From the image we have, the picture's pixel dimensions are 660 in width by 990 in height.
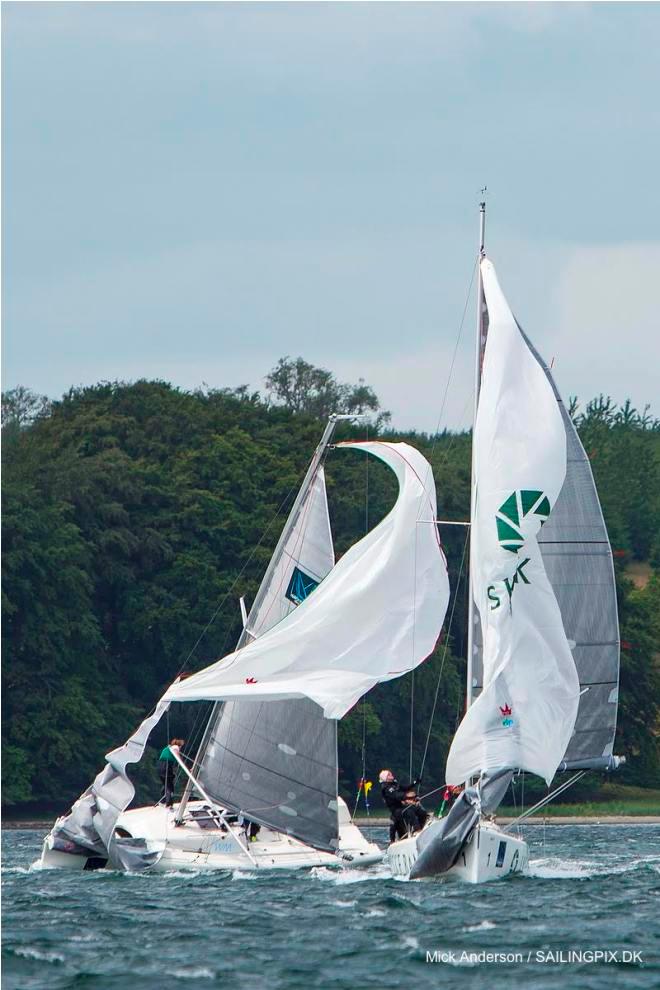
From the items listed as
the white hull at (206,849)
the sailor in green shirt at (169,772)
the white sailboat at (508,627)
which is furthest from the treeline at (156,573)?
the white sailboat at (508,627)

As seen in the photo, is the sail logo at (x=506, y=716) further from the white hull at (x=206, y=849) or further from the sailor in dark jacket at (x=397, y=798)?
the white hull at (x=206, y=849)

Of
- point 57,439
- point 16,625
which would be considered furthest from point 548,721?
point 57,439

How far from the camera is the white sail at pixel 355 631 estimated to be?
29797mm

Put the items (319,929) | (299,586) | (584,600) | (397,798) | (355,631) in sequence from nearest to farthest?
1. (319,929)
2. (584,600)
3. (397,798)
4. (355,631)
5. (299,586)

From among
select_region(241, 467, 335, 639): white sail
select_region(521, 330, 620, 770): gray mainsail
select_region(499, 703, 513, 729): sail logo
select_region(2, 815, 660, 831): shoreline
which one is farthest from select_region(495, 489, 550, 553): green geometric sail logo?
select_region(2, 815, 660, 831): shoreline

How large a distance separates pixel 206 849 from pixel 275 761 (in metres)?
2.13

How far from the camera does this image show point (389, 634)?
30.6 m

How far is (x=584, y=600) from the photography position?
97.7 feet

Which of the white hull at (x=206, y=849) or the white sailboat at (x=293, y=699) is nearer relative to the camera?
the white sailboat at (x=293, y=699)

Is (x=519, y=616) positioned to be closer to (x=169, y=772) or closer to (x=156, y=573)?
(x=169, y=772)

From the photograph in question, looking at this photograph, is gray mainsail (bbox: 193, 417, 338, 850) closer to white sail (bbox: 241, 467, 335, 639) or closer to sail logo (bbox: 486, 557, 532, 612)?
white sail (bbox: 241, 467, 335, 639)

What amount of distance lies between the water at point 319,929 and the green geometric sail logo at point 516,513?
4.94 meters

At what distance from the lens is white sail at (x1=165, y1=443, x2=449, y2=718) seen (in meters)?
29.8

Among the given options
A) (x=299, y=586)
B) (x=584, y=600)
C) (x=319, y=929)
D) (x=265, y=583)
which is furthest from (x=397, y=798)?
(x=319, y=929)
